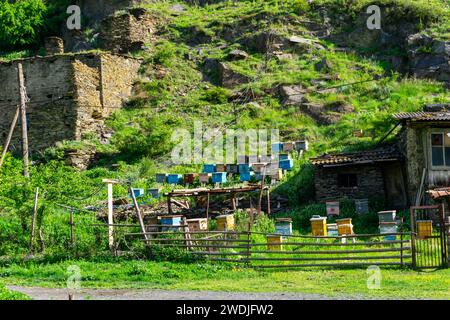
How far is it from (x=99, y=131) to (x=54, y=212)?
42.3 ft

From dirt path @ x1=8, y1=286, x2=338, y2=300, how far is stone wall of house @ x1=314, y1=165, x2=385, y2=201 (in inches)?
478

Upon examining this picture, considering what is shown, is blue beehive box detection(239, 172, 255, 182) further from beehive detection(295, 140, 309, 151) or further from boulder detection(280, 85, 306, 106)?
boulder detection(280, 85, 306, 106)

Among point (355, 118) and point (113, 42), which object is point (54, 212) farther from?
point (113, 42)

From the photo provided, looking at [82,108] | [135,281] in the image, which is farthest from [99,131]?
[135,281]

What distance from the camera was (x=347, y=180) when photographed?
28.0 metres

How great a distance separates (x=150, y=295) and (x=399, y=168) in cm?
1412

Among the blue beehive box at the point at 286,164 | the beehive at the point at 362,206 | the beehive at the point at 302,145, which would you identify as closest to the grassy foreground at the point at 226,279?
the beehive at the point at 362,206

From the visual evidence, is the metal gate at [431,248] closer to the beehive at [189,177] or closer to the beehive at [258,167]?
the beehive at [258,167]

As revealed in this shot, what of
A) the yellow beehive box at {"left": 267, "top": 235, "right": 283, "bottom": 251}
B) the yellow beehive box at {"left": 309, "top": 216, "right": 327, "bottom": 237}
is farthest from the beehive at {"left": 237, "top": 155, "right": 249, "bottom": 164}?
the yellow beehive box at {"left": 267, "top": 235, "right": 283, "bottom": 251}

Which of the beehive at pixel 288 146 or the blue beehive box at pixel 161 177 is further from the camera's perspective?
the beehive at pixel 288 146

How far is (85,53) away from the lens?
126 feet

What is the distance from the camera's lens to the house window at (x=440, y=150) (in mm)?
25953

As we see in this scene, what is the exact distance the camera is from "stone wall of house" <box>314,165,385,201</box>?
27.8 metres

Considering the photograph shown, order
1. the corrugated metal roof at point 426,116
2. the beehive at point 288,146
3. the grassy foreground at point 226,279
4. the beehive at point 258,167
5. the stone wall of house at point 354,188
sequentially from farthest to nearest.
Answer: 1. the beehive at point 288,146
2. the beehive at point 258,167
3. the stone wall of house at point 354,188
4. the corrugated metal roof at point 426,116
5. the grassy foreground at point 226,279
